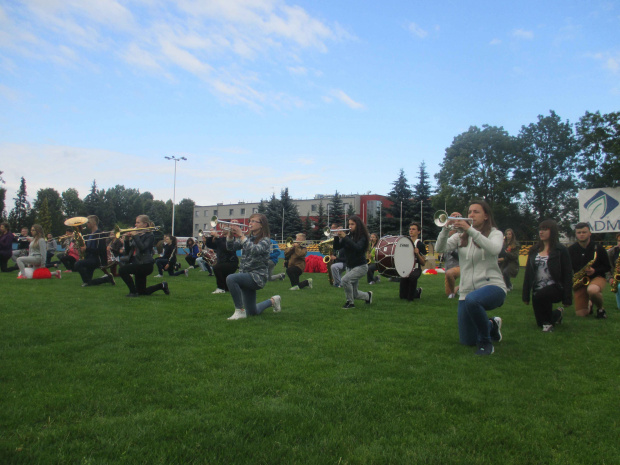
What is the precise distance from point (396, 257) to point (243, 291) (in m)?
4.10

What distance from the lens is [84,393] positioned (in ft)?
13.1

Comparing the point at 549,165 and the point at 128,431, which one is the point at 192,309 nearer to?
the point at 128,431

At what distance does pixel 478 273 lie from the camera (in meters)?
6.00

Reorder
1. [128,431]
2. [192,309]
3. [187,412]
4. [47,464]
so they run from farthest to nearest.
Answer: [192,309] < [187,412] < [128,431] < [47,464]

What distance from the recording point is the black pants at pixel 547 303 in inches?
295

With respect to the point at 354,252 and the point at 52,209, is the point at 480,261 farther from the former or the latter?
the point at 52,209

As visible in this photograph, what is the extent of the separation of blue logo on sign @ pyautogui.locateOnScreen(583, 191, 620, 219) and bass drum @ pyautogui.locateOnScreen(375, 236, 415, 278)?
23020 millimetres

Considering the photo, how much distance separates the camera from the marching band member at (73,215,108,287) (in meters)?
13.2

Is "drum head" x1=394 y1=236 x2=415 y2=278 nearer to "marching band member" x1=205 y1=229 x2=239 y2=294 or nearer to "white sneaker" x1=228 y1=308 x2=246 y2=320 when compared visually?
"marching band member" x1=205 y1=229 x2=239 y2=294

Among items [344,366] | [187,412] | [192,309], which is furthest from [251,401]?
[192,309]

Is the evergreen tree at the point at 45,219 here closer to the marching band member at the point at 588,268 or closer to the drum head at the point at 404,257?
the drum head at the point at 404,257

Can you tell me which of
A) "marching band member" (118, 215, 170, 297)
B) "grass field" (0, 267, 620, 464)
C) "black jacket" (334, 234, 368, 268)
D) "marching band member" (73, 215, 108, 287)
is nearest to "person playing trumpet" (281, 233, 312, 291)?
"marching band member" (118, 215, 170, 297)

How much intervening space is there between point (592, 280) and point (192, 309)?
7.98m

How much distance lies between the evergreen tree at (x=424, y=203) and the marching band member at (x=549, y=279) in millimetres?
47223
